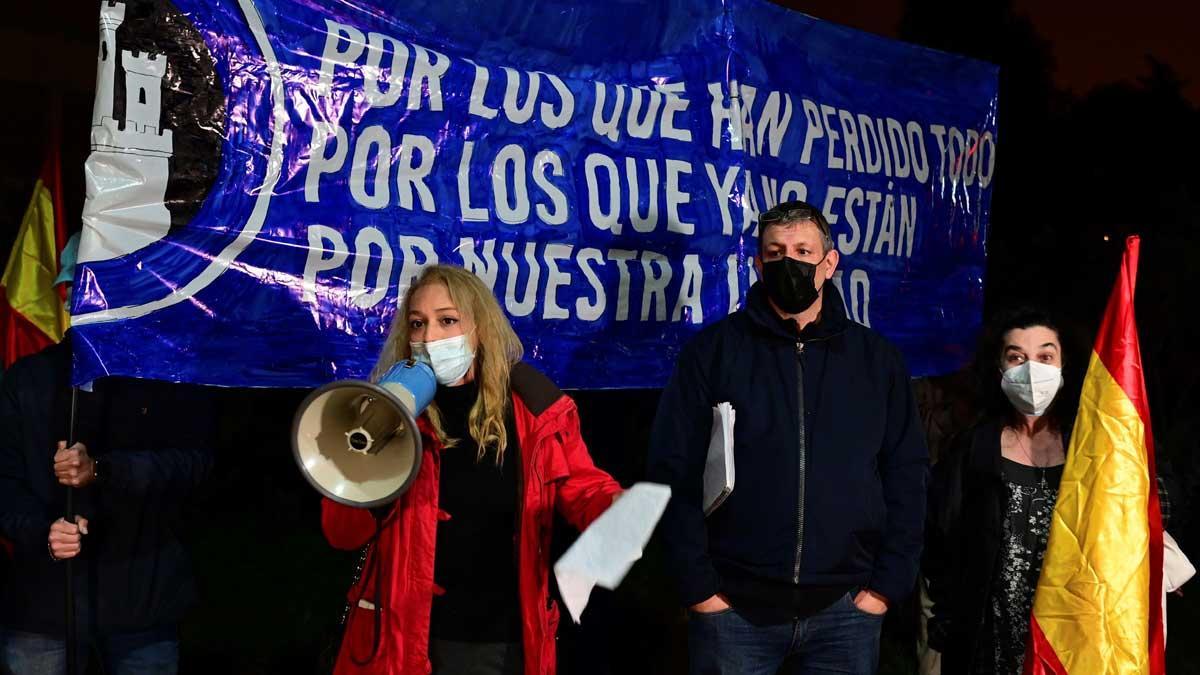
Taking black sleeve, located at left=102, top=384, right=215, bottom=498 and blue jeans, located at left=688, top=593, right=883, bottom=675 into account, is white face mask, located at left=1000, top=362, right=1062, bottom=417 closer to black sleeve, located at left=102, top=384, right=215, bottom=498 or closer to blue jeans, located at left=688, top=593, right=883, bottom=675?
blue jeans, located at left=688, top=593, right=883, bottom=675

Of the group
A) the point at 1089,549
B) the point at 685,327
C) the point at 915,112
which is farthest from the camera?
the point at 915,112

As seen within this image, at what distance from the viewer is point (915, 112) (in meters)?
5.63

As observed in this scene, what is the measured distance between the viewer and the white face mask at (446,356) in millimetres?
3057

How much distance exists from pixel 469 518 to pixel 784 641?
92 cm

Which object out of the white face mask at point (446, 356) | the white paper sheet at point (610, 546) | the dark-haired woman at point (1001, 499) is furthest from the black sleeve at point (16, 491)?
the dark-haired woman at point (1001, 499)

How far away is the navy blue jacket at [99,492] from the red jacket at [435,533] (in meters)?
0.87

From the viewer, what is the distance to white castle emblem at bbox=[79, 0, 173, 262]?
332cm

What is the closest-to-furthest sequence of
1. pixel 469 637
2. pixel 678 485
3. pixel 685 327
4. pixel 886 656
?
pixel 469 637, pixel 678 485, pixel 685 327, pixel 886 656

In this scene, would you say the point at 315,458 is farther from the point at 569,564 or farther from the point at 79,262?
the point at 79,262

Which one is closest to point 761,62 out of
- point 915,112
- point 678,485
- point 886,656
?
point 915,112

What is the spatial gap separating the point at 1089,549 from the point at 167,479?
8.86 feet

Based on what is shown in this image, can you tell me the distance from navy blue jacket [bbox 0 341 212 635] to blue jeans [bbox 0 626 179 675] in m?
0.05

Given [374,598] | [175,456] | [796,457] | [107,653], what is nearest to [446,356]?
[374,598]

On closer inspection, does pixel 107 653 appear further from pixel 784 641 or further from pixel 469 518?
pixel 784 641
